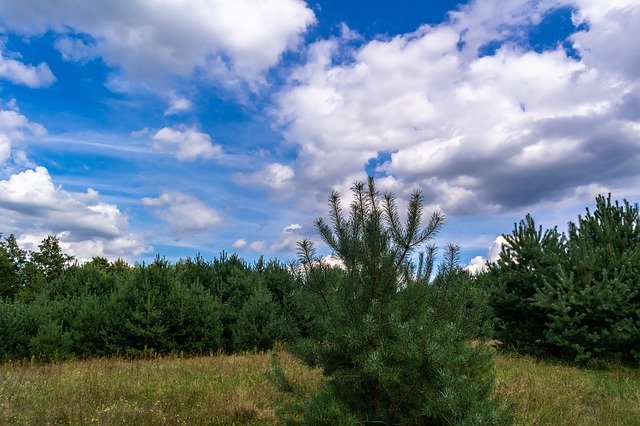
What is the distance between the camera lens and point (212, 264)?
20.9 metres

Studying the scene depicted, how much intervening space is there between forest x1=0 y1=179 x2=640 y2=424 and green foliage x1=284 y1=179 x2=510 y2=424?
1 centimetres

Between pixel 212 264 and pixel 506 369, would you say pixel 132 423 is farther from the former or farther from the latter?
pixel 212 264

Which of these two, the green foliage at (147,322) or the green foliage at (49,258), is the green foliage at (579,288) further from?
the green foliage at (49,258)

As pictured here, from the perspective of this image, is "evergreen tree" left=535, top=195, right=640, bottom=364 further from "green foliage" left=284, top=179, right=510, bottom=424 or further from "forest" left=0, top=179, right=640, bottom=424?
"green foliage" left=284, top=179, right=510, bottom=424

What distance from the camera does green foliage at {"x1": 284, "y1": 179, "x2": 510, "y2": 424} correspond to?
4.64 m

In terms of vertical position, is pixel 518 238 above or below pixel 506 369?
above

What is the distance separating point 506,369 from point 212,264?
12.8 m

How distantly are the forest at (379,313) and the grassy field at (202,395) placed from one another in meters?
1.28

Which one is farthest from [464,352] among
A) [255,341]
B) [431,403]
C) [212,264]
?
[212,264]

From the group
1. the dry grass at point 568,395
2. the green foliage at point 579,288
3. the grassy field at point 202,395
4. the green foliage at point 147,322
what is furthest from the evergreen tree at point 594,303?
the green foliage at point 147,322

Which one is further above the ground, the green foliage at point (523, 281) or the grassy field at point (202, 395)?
the green foliage at point (523, 281)

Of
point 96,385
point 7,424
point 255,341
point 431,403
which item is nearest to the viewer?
point 431,403

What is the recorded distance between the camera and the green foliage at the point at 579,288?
1301cm

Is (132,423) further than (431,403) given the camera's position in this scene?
Yes
